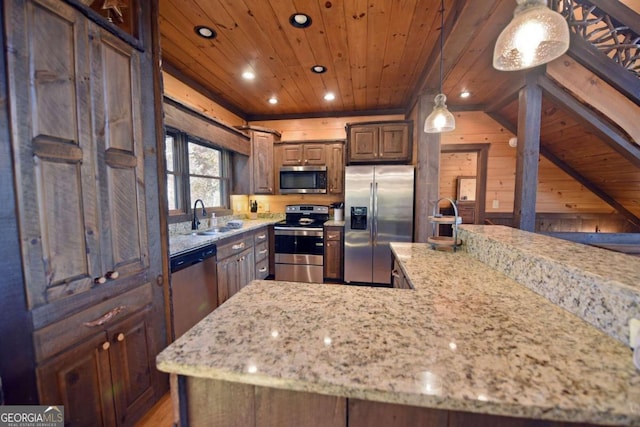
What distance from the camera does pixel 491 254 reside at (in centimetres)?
137

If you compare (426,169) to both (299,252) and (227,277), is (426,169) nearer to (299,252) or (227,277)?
(299,252)

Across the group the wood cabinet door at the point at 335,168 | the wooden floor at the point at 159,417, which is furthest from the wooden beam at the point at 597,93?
the wooden floor at the point at 159,417

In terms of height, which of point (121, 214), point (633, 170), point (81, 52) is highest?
point (81, 52)

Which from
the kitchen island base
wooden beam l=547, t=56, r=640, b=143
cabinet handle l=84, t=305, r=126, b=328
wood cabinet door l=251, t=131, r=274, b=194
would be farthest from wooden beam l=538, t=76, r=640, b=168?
cabinet handle l=84, t=305, r=126, b=328

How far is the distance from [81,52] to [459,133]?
430cm

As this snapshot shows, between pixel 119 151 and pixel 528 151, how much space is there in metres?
3.37

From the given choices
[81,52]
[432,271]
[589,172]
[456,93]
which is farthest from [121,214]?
[589,172]

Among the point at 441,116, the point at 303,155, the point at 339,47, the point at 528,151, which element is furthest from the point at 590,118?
the point at 303,155

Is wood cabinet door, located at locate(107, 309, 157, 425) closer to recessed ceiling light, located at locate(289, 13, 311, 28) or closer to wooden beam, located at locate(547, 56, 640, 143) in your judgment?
recessed ceiling light, located at locate(289, 13, 311, 28)

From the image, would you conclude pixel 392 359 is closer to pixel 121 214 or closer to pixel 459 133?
pixel 121 214

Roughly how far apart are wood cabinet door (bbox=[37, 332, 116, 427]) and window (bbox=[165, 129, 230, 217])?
5.27ft

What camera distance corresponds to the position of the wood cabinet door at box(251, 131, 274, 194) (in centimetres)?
372

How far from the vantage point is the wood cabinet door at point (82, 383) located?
0.97m

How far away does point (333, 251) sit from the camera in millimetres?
3541
